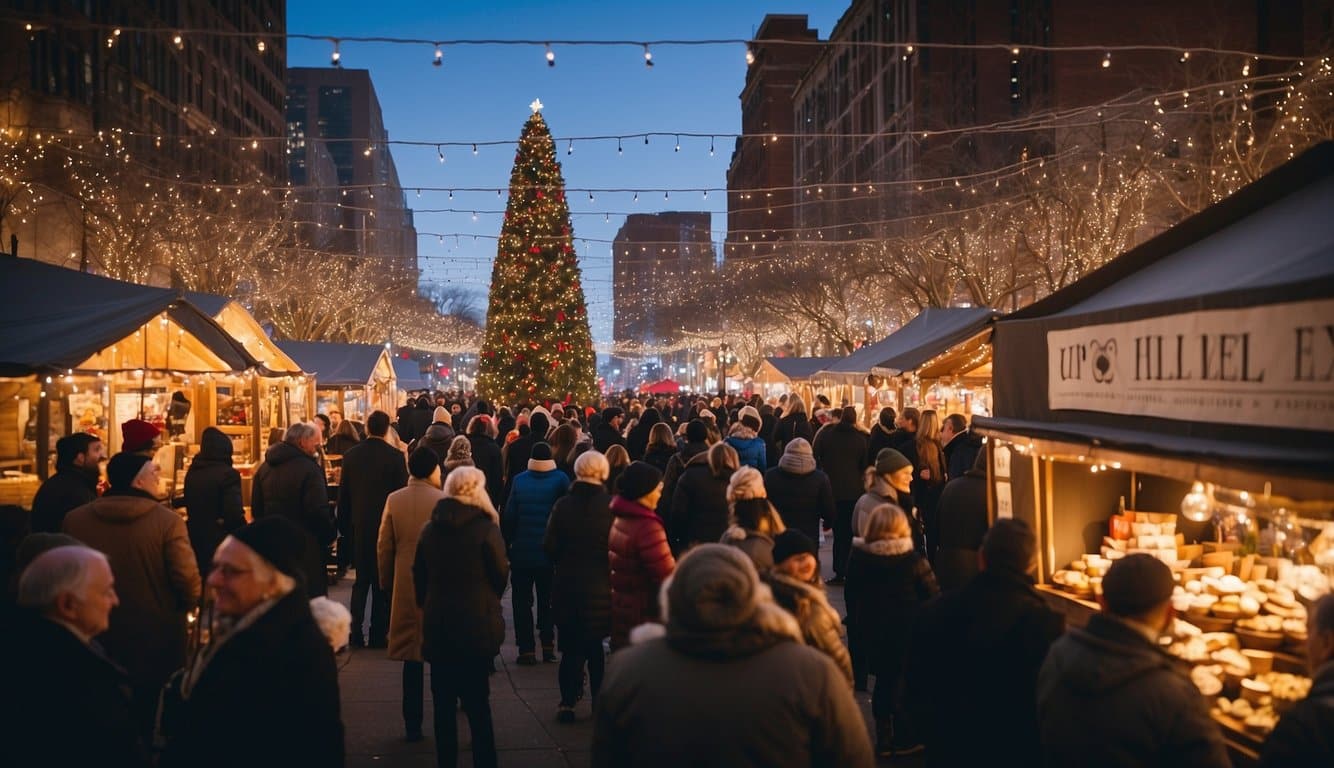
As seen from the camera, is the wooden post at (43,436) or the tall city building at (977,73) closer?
the wooden post at (43,436)

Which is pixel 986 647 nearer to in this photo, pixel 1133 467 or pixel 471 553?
pixel 1133 467

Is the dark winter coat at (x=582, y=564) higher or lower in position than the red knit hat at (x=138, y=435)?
lower

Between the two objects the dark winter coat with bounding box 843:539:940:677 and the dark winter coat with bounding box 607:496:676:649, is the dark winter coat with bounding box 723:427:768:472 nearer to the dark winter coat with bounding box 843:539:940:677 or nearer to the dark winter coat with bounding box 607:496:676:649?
the dark winter coat with bounding box 607:496:676:649

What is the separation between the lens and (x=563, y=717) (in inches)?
297

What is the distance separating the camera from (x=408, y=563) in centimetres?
743

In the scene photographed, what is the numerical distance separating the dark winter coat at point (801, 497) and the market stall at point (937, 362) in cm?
571

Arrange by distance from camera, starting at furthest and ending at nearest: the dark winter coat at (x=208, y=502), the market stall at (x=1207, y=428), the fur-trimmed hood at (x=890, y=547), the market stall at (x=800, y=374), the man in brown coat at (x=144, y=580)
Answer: the market stall at (x=800, y=374) → the dark winter coat at (x=208, y=502) → the fur-trimmed hood at (x=890, y=547) → the man in brown coat at (x=144, y=580) → the market stall at (x=1207, y=428)

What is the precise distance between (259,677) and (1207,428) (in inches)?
155

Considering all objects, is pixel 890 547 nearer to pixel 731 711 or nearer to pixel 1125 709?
pixel 1125 709

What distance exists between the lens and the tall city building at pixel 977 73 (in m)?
46.4

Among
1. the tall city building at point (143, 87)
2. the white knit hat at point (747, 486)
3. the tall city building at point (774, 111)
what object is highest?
the tall city building at point (774, 111)

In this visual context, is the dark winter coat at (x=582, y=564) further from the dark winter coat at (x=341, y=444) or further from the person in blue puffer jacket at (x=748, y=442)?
the dark winter coat at (x=341, y=444)

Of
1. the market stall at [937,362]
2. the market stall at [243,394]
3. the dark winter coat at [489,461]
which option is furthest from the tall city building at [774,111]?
the dark winter coat at [489,461]

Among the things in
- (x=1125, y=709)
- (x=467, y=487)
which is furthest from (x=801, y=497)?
(x=1125, y=709)
